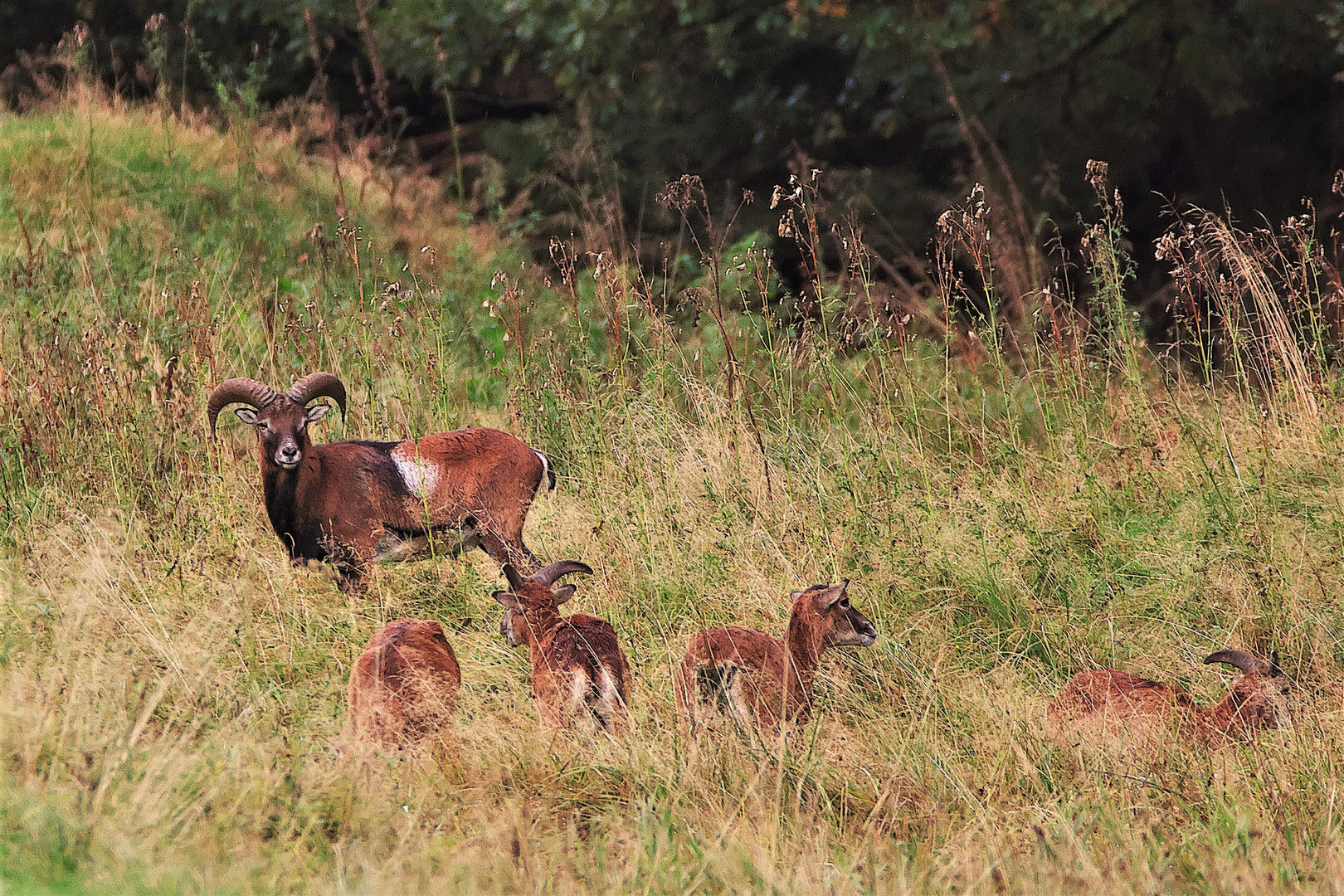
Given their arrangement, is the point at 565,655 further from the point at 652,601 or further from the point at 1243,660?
the point at 1243,660

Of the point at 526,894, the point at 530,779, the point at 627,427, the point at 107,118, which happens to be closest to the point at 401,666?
the point at 530,779

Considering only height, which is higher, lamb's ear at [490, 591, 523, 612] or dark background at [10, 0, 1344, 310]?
dark background at [10, 0, 1344, 310]

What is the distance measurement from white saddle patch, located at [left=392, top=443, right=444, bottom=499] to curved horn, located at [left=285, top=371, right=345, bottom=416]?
0.38 metres

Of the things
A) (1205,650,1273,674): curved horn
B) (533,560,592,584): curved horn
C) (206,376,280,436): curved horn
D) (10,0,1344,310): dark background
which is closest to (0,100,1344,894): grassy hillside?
(1205,650,1273,674): curved horn

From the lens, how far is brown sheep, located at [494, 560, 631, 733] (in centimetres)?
386

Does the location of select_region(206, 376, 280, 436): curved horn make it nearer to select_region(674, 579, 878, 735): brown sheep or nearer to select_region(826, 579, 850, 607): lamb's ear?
select_region(674, 579, 878, 735): brown sheep

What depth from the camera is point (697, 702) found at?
3.83 meters

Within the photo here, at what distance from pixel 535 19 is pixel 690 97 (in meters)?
2.27

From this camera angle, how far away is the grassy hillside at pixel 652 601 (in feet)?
10.1

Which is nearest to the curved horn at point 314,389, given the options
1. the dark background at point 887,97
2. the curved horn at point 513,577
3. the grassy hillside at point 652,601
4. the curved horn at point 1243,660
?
the grassy hillside at point 652,601

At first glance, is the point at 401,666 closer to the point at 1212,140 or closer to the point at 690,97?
the point at 690,97

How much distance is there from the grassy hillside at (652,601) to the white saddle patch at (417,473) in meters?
0.33

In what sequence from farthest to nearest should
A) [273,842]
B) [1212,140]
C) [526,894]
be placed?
[1212,140]
[273,842]
[526,894]

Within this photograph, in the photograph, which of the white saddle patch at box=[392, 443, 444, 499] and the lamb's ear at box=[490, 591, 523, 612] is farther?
the white saddle patch at box=[392, 443, 444, 499]
